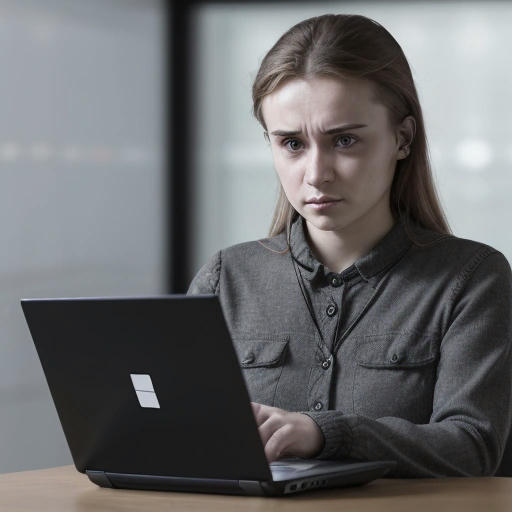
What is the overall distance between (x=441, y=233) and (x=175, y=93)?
2459 mm

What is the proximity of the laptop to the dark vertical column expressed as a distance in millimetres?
2799

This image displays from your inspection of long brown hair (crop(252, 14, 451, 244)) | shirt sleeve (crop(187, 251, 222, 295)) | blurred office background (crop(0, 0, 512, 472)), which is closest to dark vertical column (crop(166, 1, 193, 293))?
blurred office background (crop(0, 0, 512, 472))

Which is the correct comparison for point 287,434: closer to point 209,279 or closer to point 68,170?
point 209,279

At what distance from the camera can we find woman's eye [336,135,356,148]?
5.52 ft

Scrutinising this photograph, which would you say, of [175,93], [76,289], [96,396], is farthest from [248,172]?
[96,396]

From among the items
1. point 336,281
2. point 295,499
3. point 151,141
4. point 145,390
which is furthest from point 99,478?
point 151,141

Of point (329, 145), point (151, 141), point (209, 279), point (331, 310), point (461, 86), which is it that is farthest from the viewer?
point (151, 141)

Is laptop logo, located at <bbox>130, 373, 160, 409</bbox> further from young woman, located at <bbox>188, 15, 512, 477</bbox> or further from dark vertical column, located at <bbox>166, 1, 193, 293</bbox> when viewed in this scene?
dark vertical column, located at <bbox>166, 1, 193, 293</bbox>

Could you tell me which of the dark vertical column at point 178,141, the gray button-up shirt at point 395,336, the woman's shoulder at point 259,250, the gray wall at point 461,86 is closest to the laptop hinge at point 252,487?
the gray button-up shirt at point 395,336

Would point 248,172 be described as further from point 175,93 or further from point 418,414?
point 418,414

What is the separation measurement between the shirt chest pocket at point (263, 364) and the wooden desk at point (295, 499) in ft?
1.43

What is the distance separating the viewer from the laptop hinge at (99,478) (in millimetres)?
1384

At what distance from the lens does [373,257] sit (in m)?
1.81

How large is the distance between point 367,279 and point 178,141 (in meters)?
2.48
